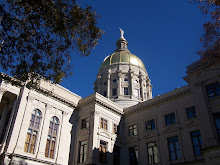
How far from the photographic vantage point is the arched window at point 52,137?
1068 inches

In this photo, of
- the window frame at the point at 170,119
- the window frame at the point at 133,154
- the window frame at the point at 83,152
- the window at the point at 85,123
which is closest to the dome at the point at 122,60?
the window at the point at 85,123

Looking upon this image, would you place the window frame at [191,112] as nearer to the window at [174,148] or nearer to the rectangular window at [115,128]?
the window at [174,148]

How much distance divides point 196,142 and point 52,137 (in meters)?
17.6

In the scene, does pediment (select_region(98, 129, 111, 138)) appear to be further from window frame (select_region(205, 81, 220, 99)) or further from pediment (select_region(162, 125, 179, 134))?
window frame (select_region(205, 81, 220, 99))

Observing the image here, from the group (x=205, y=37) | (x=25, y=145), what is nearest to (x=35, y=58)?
(x=205, y=37)

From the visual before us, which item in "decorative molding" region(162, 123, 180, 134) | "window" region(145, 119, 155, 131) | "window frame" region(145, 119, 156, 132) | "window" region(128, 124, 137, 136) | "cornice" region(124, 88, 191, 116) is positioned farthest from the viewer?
"window" region(128, 124, 137, 136)

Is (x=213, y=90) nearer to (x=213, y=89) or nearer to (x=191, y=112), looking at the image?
(x=213, y=89)

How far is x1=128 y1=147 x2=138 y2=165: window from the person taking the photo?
30.3m

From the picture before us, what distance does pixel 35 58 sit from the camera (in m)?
15.7

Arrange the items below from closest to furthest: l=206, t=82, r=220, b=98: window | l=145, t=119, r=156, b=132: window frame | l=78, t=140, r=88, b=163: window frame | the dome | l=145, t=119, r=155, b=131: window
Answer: l=206, t=82, r=220, b=98: window
l=78, t=140, r=88, b=163: window frame
l=145, t=119, r=156, b=132: window frame
l=145, t=119, r=155, b=131: window
the dome

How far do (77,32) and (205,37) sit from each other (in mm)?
8697

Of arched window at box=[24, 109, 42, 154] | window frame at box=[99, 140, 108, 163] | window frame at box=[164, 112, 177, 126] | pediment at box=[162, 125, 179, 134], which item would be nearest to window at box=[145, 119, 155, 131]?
window frame at box=[164, 112, 177, 126]

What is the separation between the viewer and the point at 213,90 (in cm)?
2456

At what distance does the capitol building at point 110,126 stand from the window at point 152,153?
0.41ft
